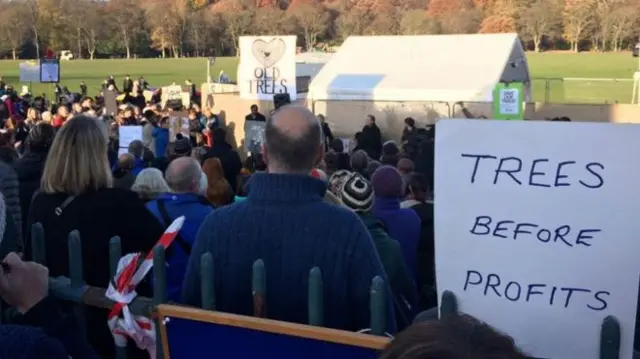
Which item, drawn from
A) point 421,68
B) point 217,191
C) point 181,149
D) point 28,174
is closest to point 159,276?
point 217,191

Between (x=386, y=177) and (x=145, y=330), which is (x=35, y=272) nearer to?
(x=145, y=330)

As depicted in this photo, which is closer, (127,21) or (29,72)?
(29,72)

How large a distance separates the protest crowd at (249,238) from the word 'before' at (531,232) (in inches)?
15.6

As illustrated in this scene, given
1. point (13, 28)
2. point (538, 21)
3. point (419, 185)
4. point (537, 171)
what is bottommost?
point (419, 185)

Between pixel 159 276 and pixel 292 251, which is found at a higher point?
pixel 292 251

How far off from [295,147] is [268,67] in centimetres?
1304

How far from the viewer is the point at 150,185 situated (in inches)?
197

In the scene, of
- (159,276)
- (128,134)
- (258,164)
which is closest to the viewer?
(159,276)

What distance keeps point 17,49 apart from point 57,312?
323 ft

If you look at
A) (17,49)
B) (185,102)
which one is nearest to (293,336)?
(185,102)

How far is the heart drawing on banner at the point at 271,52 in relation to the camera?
1545 cm

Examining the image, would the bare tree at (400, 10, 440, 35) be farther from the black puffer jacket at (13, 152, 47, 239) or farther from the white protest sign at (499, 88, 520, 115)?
the black puffer jacket at (13, 152, 47, 239)

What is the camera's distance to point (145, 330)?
2.90m

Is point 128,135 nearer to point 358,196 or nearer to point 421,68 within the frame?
point 358,196
